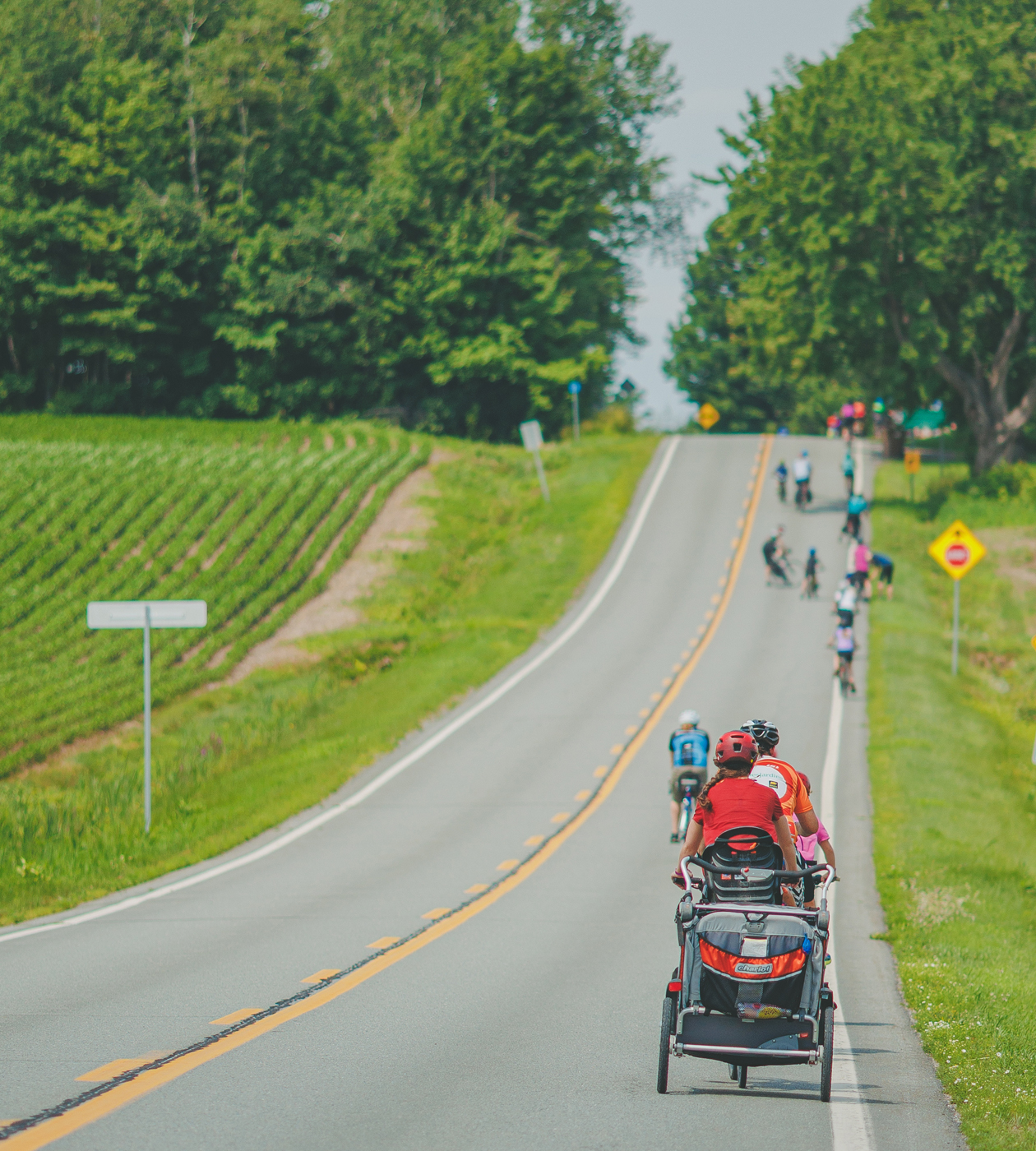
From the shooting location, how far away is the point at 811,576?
36.0 m

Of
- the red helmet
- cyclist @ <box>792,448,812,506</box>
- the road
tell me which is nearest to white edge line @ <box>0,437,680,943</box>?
the road

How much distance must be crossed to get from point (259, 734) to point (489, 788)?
647cm

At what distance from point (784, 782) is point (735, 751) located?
0.82m

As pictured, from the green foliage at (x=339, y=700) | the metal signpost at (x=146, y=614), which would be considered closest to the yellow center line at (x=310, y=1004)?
the green foliage at (x=339, y=700)

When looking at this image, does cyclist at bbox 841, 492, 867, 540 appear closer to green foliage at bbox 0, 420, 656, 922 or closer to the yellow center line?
green foliage at bbox 0, 420, 656, 922

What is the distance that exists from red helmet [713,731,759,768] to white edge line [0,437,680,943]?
7.94 m

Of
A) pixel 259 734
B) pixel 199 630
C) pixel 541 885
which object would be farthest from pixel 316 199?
pixel 541 885

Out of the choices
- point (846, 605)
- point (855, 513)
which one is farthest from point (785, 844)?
point (855, 513)

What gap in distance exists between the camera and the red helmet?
7926 mm

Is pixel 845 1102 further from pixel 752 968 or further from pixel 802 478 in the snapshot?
pixel 802 478

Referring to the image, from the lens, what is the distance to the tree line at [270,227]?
2403 inches

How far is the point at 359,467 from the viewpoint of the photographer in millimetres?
48344

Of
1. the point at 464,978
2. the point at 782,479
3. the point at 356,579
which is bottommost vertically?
the point at 464,978

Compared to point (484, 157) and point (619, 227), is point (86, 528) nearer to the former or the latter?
point (484, 157)
